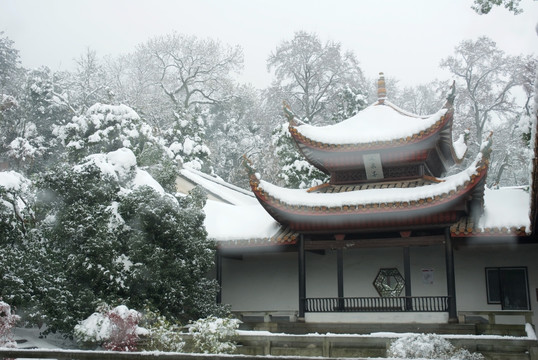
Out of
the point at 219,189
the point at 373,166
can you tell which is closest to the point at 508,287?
the point at 373,166

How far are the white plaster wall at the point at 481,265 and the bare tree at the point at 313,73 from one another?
2029cm

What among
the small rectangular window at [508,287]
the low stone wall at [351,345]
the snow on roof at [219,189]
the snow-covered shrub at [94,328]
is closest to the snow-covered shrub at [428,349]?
the low stone wall at [351,345]

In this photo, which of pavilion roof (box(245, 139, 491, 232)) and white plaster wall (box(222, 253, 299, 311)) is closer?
pavilion roof (box(245, 139, 491, 232))

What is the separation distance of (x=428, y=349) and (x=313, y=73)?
27739 mm

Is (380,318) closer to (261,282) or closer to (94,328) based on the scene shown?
(261,282)

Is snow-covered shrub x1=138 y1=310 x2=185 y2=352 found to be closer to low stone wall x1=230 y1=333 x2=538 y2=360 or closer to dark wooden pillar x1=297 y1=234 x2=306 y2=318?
low stone wall x1=230 y1=333 x2=538 y2=360

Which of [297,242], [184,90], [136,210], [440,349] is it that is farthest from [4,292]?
[184,90]

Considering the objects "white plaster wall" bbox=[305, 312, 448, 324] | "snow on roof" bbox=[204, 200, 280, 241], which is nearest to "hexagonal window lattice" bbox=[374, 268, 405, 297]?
"white plaster wall" bbox=[305, 312, 448, 324]

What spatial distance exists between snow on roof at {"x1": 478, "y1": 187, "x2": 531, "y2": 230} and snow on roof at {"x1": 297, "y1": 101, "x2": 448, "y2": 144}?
2.68 metres

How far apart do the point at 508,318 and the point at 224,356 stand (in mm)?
11057

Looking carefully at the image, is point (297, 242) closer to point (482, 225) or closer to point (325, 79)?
point (482, 225)

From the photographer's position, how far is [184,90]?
4384cm

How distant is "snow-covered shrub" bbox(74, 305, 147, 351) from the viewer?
10.5 meters

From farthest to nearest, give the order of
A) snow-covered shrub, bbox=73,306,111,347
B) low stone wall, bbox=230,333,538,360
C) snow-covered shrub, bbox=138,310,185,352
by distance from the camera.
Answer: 1. snow-covered shrub, bbox=73,306,111,347
2. snow-covered shrub, bbox=138,310,185,352
3. low stone wall, bbox=230,333,538,360
